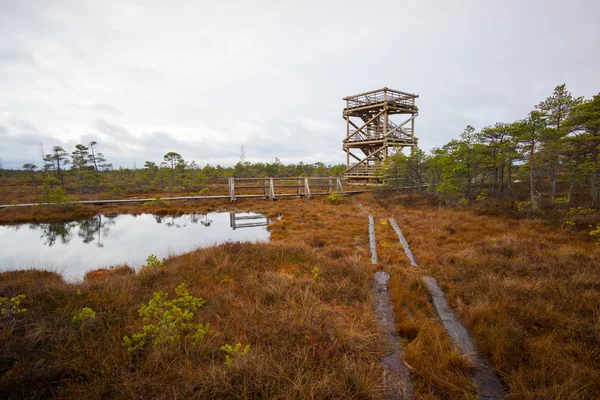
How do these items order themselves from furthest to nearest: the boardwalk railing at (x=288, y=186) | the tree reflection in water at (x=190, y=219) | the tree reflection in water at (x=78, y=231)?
the boardwalk railing at (x=288, y=186), the tree reflection in water at (x=190, y=219), the tree reflection in water at (x=78, y=231)

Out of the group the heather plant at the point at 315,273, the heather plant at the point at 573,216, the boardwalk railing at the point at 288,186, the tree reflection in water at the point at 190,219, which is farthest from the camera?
the boardwalk railing at the point at 288,186

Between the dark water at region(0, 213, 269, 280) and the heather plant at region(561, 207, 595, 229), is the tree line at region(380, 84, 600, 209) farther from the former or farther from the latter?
the dark water at region(0, 213, 269, 280)

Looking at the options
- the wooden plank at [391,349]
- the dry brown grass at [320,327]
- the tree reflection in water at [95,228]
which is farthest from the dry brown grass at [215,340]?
the tree reflection in water at [95,228]

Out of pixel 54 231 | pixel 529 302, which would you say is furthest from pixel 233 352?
pixel 54 231

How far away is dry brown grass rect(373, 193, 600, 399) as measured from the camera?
259 centimetres

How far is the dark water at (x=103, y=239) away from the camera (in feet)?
25.9

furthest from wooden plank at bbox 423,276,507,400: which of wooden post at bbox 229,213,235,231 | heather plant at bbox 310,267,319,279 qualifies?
wooden post at bbox 229,213,235,231

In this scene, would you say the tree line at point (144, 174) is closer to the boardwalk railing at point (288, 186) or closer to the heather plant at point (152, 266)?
the boardwalk railing at point (288, 186)

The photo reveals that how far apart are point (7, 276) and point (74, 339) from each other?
496 centimetres

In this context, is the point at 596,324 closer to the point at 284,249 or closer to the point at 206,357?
the point at 206,357

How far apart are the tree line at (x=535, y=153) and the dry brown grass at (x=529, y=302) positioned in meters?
4.80

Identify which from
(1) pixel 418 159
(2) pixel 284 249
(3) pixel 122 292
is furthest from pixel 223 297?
(1) pixel 418 159

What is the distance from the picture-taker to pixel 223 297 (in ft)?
14.7

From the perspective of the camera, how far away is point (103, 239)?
10.8 m
